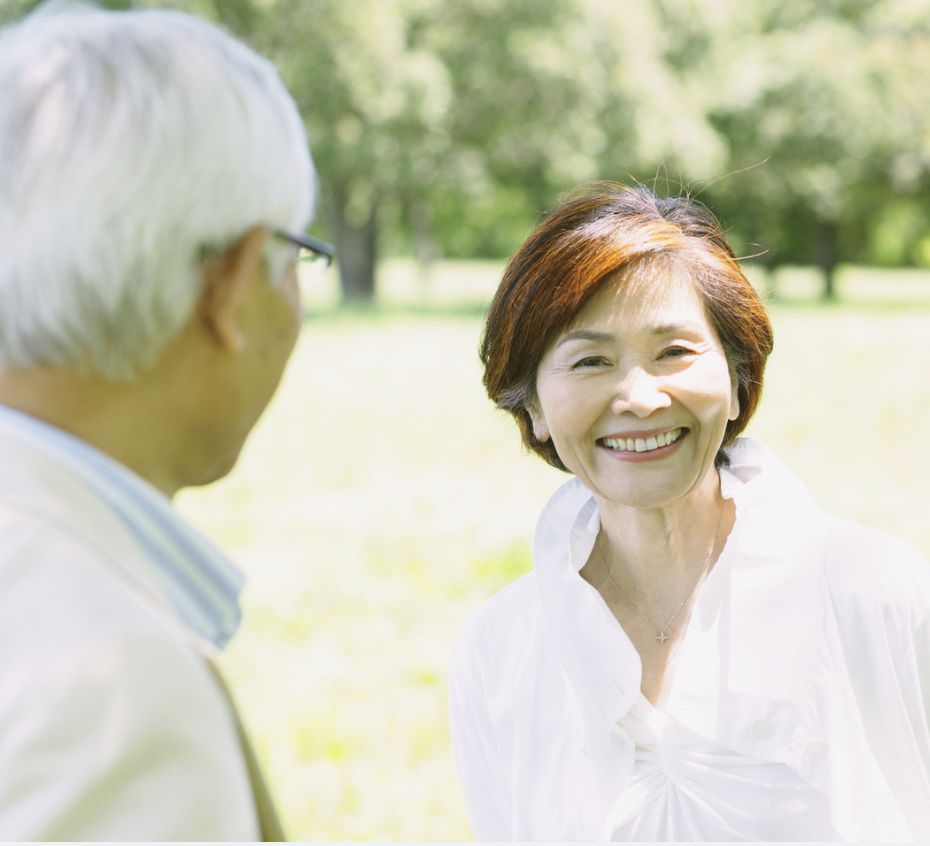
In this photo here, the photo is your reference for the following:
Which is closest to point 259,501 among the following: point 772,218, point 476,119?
point 476,119

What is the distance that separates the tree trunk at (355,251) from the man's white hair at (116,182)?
24.8 m

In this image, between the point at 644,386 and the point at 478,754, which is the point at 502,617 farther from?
the point at 644,386

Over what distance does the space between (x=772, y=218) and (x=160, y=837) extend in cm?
3369

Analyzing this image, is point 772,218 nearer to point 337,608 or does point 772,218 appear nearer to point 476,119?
point 476,119

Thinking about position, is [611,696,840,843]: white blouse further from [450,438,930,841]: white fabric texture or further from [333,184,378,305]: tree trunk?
[333,184,378,305]: tree trunk

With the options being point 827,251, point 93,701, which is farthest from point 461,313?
point 93,701

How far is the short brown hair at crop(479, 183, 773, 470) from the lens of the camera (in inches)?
82.5

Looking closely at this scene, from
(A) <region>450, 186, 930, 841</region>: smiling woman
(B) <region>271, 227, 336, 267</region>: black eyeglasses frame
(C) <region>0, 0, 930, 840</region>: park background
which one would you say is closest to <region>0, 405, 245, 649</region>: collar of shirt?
(B) <region>271, 227, 336, 267</region>: black eyeglasses frame

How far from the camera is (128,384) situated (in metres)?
1.09

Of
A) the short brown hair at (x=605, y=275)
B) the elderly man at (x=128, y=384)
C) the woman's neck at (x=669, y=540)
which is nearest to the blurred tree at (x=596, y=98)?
the short brown hair at (x=605, y=275)

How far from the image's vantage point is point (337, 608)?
6043mm

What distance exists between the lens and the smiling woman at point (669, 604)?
6.27 ft

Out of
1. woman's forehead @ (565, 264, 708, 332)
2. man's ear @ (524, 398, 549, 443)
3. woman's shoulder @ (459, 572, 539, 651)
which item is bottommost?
woman's shoulder @ (459, 572, 539, 651)

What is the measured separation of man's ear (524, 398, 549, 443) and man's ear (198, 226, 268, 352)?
1.26m
